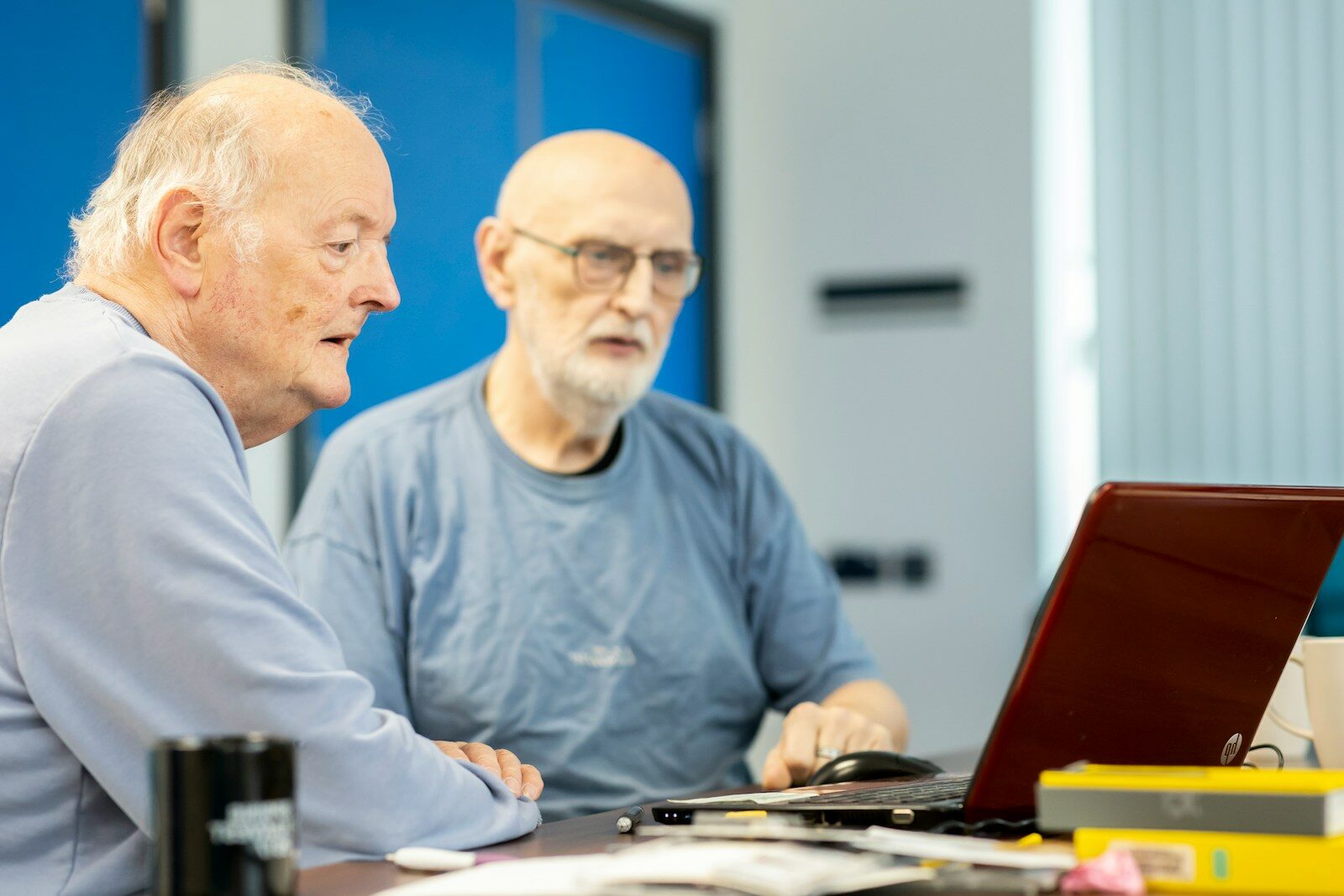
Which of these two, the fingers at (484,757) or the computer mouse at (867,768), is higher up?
the fingers at (484,757)

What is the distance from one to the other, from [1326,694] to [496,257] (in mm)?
1422

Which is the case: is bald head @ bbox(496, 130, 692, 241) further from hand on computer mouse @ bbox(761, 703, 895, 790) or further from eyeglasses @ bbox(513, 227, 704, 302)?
hand on computer mouse @ bbox(761, 703, 895, 790)

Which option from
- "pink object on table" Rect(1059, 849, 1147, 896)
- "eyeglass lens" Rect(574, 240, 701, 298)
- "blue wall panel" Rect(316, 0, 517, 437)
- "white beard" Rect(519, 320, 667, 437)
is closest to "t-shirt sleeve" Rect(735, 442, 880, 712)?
"white beard" Rect(519, 320, 667, 437)

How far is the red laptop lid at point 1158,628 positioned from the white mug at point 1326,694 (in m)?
0.17

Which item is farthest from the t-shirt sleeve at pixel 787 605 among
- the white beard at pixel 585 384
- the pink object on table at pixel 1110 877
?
the pink object on table at pixel 1110 877

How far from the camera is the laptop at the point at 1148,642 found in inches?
38.3

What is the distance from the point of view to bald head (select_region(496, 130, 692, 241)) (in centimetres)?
218

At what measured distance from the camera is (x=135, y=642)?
40.2 inches

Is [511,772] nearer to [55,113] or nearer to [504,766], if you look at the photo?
[504,766]

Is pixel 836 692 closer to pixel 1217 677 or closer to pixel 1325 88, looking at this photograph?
pixel 1217 677

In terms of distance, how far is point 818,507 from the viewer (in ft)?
14.1

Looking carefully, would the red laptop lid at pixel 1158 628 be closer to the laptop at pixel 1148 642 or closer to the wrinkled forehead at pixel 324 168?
the laptop at pixel 1148 642

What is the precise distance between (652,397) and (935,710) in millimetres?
2111

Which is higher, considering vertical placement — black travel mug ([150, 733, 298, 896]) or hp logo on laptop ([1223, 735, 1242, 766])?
black travel mug ([150, 733, 298, 896])
